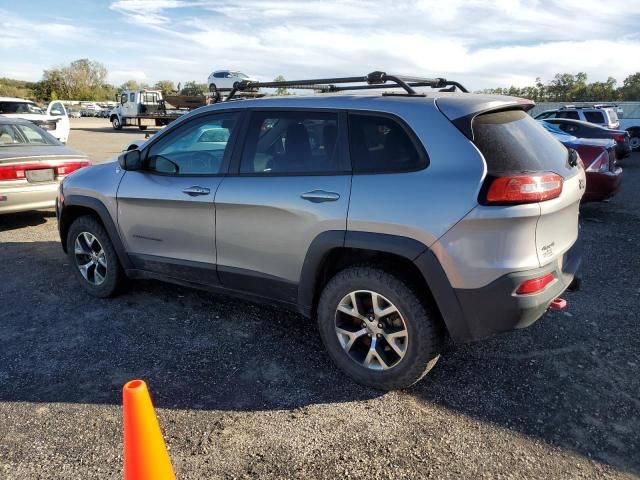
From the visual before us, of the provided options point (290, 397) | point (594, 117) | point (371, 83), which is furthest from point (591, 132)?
point (290, 397)

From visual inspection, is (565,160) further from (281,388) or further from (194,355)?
(194,355)

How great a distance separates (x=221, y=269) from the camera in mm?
3645

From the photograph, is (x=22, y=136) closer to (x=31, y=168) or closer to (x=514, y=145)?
(x=31, y=168)

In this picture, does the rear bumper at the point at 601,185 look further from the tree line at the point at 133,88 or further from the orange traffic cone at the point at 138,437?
the tree line at the point at 133,88

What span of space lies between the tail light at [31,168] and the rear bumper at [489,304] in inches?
227

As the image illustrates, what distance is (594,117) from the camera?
1689 centimetres

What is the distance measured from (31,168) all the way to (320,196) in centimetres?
516

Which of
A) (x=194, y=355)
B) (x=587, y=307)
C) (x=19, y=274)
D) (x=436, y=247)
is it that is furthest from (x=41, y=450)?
(x=587, y=307)

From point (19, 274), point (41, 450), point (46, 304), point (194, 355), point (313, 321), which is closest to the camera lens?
point (41, 450)

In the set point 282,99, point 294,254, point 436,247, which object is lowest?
point 294,254

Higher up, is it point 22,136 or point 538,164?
point 538,164

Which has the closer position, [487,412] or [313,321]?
[487,412]

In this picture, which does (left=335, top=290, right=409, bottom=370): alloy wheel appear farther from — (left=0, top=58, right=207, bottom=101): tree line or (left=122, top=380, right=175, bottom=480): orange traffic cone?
(left=0, top=58, right=207, bottom=101): tree line

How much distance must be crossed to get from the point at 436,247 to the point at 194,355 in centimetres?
185
